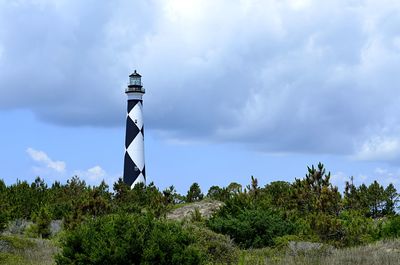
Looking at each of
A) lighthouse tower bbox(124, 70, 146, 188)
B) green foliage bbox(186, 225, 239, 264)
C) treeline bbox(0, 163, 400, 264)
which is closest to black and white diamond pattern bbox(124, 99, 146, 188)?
lighthouse tower bbox(124, 70, 146, 188)

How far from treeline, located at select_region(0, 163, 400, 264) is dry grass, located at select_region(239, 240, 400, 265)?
5.08 feet

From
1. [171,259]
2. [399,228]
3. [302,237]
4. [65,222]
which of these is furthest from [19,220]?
[171,259]

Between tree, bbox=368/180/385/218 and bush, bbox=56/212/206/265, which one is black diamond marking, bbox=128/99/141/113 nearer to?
tree, bbox=368/180/385/218

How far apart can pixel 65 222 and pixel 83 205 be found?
1.16 m

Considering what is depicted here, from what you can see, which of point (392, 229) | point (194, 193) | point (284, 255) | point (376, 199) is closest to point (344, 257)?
point (284, 255)

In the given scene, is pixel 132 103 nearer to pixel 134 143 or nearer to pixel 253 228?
pixel 134 143

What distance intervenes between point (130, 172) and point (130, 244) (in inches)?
1348

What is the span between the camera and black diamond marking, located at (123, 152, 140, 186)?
152 ft

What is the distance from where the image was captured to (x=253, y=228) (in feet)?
73.7

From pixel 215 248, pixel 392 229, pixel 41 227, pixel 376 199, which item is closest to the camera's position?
pixel 215 248

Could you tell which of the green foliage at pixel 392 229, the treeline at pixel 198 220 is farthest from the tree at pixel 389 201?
the green foliage at pixel 392 229

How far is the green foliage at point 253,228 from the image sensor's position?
22.2m

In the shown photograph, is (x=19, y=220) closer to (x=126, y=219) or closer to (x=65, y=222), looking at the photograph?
(x=65, y=222)

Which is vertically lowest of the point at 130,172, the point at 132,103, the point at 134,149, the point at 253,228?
the point at 253,228
